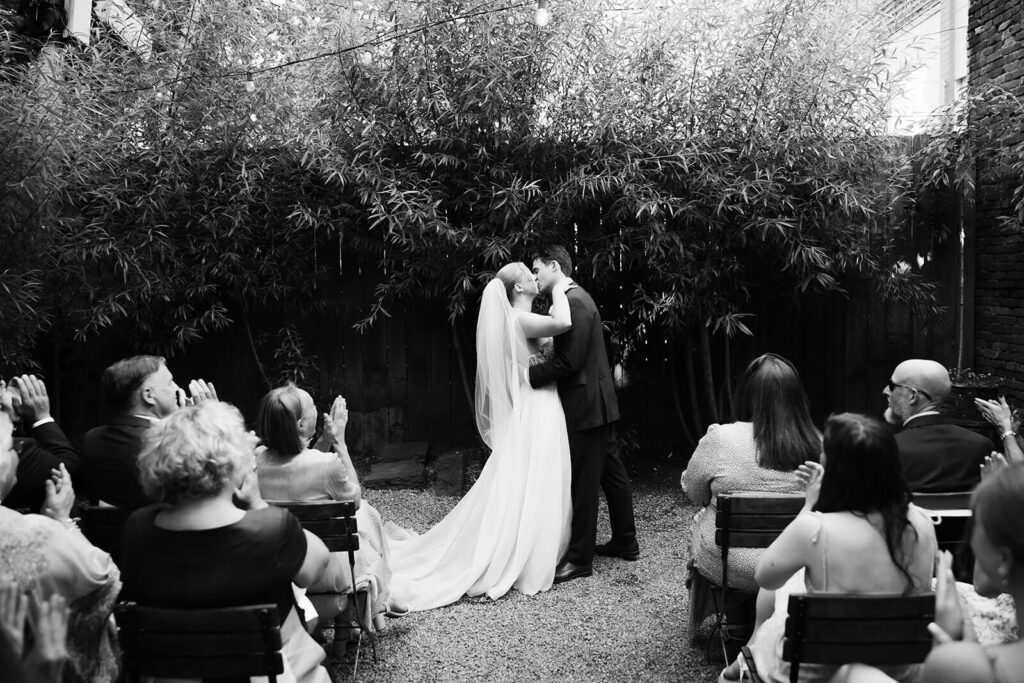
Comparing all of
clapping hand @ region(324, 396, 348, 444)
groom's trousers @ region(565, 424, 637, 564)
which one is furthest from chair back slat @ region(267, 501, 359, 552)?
groom's trousers @ region(565, 424, 637, 564)

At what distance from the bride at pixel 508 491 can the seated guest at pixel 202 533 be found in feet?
5.74

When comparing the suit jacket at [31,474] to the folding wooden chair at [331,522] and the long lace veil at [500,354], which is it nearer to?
the folding wooden chair at [331,522]

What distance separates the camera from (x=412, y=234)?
4.95 m

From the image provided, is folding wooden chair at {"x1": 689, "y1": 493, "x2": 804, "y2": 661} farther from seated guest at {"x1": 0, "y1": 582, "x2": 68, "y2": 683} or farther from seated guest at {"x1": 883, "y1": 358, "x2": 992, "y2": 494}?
seated guest at {"x1": 0, "y1": 582, "x2": 68, "y2": 683}

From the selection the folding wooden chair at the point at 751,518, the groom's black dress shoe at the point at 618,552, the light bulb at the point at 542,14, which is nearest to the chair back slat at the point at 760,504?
the folding wooden chair at the point at 751,518

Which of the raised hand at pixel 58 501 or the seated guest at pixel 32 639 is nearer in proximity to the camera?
the seated guest at pixel 32 639

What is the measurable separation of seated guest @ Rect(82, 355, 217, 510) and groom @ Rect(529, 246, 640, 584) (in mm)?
1645

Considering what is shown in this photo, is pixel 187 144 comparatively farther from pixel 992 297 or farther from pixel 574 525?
pixel 992 297

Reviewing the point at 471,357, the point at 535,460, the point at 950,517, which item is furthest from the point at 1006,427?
the point at 471,357

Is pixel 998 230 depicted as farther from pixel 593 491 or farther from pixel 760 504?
pixel 760 504

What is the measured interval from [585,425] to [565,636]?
39.8 inches

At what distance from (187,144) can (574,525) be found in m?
3.27

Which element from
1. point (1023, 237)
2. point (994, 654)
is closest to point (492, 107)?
Answer: point (1023, 237)

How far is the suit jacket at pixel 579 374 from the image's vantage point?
3.88 metres
